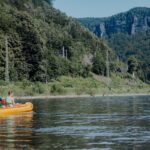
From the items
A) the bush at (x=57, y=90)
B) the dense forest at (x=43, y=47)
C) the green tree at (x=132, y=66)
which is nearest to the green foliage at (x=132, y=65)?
the green tree at (x=132, y=66)

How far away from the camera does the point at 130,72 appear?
182 metres

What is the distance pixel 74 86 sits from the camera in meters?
125

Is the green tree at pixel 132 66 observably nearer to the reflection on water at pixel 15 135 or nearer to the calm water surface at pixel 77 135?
the calm water surface at pixel 77 135

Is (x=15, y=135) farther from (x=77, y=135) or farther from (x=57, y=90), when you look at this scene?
(x=57, y=90)

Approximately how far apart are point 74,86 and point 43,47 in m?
13.6

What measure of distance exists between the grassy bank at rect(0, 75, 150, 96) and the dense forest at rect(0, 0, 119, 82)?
3.61 meters

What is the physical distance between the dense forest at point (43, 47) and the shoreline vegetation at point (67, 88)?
3.61 metres

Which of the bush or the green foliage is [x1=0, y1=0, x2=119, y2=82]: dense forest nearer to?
the green foliage

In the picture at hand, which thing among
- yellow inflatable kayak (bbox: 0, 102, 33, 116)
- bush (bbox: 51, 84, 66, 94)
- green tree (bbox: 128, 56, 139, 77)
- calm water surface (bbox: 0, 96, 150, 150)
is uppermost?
green tree (bbox: 128, 56, 139, 77)

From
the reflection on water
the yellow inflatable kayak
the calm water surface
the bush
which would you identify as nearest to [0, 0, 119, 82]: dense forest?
the bush

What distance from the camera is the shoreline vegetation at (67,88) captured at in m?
101

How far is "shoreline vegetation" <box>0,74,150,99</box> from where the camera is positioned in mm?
101175

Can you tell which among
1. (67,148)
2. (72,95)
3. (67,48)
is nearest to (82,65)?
(67,48)

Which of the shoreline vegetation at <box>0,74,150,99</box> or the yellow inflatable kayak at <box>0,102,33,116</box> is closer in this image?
the yellow inflatable kayak at <box>0,102,33,116</box>
